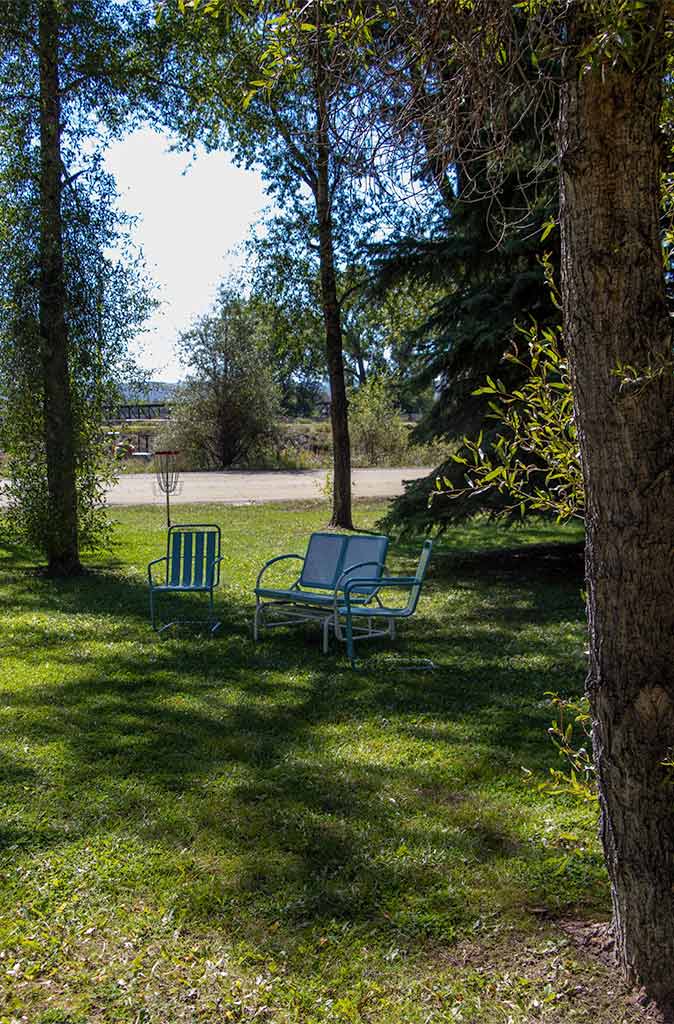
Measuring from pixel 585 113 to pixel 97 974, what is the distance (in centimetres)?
298

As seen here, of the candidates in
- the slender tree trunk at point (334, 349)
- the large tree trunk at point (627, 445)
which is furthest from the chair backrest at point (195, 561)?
the slender tree trunk at point (334, 349)

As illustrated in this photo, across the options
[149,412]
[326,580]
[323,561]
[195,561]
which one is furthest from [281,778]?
[149,412]

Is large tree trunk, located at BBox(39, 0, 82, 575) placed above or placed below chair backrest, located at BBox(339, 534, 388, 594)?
above

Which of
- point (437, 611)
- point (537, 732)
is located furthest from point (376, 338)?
point (537, 732)

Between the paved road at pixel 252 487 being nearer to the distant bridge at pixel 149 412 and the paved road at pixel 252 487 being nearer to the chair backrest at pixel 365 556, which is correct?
the distant bridge at pixel 149 412

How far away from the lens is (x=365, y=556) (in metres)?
8.33

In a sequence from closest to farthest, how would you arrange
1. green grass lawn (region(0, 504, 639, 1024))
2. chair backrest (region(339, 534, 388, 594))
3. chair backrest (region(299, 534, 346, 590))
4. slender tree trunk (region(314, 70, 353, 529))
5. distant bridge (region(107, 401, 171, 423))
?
green grass lawn (region(0, 504, 639, 1024))
chair backrest (region(339, 534, 388, 594))
chair backrest (region(299, 534, 346, 590))
slender tree trunk (region(314, 70, 353, 529))
distant bridge (region(107, 401, 171, 423))

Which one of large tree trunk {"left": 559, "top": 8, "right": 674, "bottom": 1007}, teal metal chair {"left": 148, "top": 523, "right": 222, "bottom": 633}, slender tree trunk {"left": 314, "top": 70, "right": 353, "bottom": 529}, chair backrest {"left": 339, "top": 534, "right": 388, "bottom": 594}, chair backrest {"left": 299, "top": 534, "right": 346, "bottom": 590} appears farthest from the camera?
slender tree trunk {"left": 314, "top": 70, "right": 353, "bottom": 529}

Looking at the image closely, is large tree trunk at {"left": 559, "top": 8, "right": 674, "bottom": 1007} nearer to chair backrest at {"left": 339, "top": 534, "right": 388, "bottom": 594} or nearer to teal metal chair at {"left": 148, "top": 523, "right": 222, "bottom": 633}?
chair backrest at {"left": 339, "top": 534, "right": 388, "bottom": 594}

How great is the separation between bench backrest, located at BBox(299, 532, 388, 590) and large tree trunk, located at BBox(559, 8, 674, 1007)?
17.0 ft

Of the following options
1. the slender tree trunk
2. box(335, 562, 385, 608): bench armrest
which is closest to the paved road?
the slender tree trunk

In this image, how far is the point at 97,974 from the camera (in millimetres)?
3205

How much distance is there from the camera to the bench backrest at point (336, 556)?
8.21m

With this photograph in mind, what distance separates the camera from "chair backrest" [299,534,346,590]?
28.0 ft
